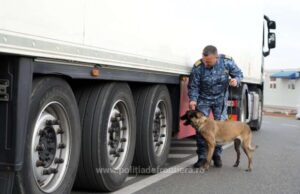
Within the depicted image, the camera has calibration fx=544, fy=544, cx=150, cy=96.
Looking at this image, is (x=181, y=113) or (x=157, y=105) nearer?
(x=157, y=105)

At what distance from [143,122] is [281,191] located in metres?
1.91

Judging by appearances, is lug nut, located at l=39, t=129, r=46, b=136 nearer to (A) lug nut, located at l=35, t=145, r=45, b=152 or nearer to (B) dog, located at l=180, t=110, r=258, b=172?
(A) lug nut, located at l=35, t=145, r=45, b=152

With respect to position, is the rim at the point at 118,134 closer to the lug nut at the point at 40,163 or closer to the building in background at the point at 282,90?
the lug nut at the point at 40,163

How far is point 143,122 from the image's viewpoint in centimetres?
691

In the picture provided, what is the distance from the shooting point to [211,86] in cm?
823

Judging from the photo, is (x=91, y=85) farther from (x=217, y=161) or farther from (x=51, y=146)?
(x=217, y=161)

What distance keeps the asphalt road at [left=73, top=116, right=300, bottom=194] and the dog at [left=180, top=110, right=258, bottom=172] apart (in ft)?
1.14

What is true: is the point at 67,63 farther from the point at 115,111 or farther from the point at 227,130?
the point at 227,130

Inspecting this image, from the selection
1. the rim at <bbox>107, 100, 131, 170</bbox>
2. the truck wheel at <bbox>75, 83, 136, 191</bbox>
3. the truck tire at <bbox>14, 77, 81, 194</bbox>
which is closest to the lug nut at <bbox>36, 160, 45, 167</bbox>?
the truck tire at <bbox>14, 77, 81, 194</bbox>

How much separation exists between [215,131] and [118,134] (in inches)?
83.9

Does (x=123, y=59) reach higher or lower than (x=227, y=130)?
higher

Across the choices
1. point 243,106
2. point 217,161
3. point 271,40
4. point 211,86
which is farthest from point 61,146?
point 271,40

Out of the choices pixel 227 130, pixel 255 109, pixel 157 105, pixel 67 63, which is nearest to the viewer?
pixel 67 63

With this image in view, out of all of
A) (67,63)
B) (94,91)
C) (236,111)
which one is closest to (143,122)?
(94,91)
